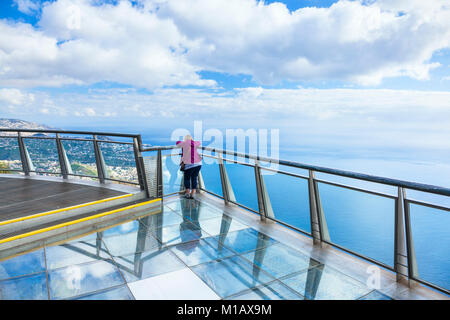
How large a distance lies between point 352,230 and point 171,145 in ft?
14.3

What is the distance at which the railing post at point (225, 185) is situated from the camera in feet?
19.5

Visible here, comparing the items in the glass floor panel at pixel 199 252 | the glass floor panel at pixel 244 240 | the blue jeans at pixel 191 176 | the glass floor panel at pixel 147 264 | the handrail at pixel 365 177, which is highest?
the handrail at pixel 365 177

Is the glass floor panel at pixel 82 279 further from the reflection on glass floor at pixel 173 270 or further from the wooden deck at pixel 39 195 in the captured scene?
the wooden deck at pixel 39 195

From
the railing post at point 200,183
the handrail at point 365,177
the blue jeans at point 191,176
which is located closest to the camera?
the handrail at point 365,177

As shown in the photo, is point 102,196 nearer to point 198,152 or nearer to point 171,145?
point 171,145

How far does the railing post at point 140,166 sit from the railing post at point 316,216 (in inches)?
151

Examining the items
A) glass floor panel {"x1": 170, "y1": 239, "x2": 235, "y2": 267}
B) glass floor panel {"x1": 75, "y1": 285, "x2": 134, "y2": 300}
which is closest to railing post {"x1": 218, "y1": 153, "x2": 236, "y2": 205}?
glass floor panel {"x1": 170, "y1": 239, "x2": 235, "y2": 267}

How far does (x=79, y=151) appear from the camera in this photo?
7.34 m

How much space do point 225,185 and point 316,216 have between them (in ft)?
8.02

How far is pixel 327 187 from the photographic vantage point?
12.3ft

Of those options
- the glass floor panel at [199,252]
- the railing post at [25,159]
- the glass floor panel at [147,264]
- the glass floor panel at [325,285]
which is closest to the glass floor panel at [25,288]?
the glass floor panel at [147,264]

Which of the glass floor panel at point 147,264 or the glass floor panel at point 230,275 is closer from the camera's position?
the glass floor panel at point 230,275

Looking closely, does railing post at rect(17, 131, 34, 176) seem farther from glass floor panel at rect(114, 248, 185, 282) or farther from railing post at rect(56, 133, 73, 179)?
glass floor panel at rect(114, 248, 185, 282)

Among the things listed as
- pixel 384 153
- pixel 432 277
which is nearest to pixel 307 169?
pixel 432 277
